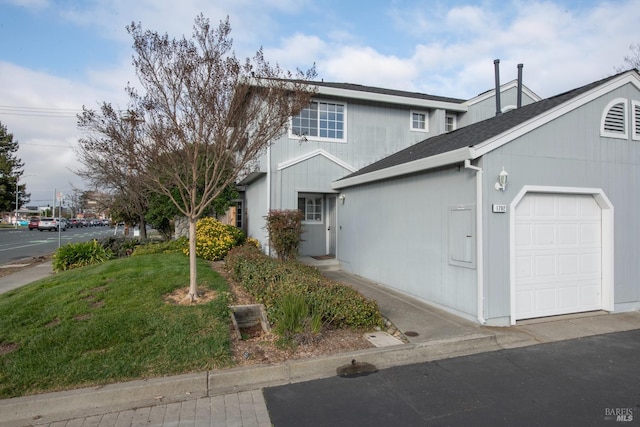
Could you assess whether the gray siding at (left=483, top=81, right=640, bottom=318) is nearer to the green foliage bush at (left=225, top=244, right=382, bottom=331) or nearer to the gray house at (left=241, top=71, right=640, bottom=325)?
the gray house at (left=241, top=71, right=640, bottom=325)

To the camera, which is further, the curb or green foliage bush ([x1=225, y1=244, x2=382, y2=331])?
green foliage bush ([x1=225, y1=244, x2=382, y2=331])

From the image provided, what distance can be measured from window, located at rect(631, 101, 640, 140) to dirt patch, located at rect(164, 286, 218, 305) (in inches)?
349

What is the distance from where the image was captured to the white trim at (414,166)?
251 inches

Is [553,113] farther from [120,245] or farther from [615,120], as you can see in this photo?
[120,245]

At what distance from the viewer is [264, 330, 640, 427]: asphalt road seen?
11.5ft

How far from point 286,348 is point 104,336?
2.39 metres

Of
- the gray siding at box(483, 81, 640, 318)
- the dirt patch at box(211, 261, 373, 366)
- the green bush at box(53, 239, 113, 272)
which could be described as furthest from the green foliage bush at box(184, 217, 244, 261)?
the gray siding at box(483, 81, 640, 318)

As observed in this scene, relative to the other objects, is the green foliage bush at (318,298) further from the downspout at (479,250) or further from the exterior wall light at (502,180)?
the exterior wall light at (502,180)

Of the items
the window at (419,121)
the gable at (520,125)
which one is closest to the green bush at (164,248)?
the gable at (520,125)

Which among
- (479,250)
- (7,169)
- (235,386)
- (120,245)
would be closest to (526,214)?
(479,250)

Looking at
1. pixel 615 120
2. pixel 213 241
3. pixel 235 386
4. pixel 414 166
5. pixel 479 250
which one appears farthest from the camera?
pixel 213 241

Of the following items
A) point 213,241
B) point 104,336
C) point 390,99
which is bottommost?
point 104,336

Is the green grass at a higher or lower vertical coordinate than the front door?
lower

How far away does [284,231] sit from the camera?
10305mm
